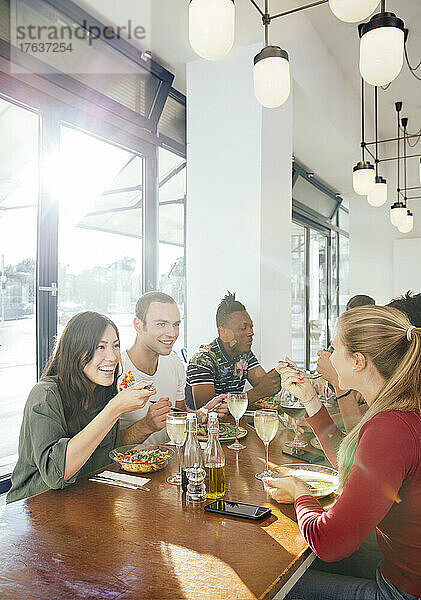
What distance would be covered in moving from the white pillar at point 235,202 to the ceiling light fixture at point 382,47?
166cm

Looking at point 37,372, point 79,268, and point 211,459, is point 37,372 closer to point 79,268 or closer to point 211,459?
point 79,268

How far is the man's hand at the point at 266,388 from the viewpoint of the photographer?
297cm

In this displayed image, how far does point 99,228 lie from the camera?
3219 mm

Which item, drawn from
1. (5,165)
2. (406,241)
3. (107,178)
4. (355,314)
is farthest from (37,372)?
(406,241)

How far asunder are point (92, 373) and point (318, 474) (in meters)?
0.80

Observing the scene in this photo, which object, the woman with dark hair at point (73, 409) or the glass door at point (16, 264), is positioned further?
the glass door at point (16, 264)

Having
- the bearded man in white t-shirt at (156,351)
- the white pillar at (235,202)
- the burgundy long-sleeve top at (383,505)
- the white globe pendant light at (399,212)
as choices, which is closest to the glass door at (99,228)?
the white pillar at (235,202)

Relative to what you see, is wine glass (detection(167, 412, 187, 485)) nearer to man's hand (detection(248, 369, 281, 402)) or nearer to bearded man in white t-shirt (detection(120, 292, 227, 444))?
bearded man in white t-shirt (detection(120, 292, 227, 444))

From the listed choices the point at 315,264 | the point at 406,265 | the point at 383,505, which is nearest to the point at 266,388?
the point at 383,505

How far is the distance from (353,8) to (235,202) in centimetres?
197

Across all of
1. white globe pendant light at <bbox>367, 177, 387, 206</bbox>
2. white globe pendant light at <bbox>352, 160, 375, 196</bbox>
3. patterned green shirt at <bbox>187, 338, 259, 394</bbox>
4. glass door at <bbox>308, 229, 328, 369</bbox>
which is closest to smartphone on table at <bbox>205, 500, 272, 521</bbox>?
patterned green shirt at <bbox>187, 338, 259, 394</bbox>

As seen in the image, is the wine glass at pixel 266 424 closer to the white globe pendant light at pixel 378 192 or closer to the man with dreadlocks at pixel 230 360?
the man with dreadlocks at pixel 230 360

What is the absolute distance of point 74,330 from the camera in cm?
181

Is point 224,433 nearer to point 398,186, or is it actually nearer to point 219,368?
point 219,368
